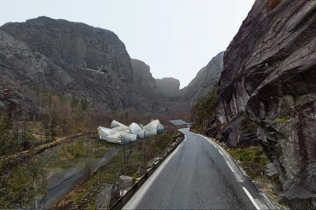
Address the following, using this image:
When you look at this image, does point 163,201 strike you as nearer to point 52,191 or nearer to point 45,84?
point 52,191

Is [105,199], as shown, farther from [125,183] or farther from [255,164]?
[255,164]

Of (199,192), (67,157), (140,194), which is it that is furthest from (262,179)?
(67,157)

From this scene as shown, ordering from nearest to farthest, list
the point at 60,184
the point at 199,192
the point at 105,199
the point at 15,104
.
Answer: the point at 105,199 < the point at 199,192 < the point at 60,184 < the point at 15,104

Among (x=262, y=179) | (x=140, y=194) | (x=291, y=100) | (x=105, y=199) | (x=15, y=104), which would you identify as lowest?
(x=140, y=194)

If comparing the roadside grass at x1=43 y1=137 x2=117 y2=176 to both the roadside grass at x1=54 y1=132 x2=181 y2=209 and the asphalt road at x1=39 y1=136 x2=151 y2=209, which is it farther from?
the roadside grass at x1=54 y1=132 x2=181 y2=209

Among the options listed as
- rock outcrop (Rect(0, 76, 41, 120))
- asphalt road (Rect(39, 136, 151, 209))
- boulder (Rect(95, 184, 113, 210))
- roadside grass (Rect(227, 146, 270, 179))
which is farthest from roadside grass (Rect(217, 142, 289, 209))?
rock outcrop (Rect(0, 76, 41, 120))

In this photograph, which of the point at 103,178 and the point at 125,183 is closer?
the point at 125,183

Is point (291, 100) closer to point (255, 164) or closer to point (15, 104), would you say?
point (255, 164)

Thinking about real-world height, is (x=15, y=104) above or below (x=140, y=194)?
above

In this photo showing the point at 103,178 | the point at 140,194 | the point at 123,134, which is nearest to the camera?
the point at 140,194

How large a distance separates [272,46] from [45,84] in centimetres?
19218

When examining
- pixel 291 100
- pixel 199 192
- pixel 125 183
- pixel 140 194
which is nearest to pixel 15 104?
pixel 125 183

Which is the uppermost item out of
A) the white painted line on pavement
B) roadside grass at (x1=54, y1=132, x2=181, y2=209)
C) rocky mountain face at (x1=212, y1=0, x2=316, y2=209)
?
rocky mountain face at (x1=212, y1=0, x2=316, y2=209)

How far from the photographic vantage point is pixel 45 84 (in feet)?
564
